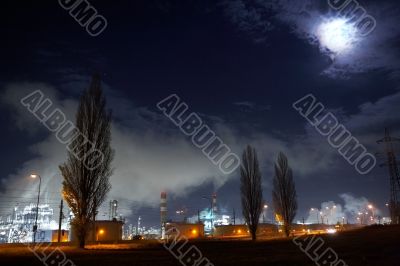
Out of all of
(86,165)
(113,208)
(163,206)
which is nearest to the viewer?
(86,165)

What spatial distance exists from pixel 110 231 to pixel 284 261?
4937cm

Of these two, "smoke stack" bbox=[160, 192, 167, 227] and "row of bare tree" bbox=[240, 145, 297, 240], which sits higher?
"smoke stack" bbox=[160, 192, 167, 227]

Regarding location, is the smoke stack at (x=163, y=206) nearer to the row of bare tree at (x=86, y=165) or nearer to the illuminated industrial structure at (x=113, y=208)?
the illuminated industrial structure at (x=113, y=208)

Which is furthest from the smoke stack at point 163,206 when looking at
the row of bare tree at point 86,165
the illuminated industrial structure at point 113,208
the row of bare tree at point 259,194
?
the row of bare tree at point 86,165

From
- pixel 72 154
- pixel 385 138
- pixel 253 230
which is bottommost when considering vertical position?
pixel 253 230

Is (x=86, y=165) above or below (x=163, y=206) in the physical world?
below

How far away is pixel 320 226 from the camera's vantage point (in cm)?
13762

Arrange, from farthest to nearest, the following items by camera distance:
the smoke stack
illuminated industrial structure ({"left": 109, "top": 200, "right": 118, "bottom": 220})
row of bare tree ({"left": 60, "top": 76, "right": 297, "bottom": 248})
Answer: the smoke stack < illuminated industrial structure ({"left": 109, "top": 200, "right": 118, "bottom": 220}) < row of bare tree ({"left": 60, "top": 76, "right": 297, "bottom": 248})

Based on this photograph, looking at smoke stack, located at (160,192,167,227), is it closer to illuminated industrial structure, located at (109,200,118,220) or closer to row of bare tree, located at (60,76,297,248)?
illuminated industrial structure, located at (109,200,118,220)

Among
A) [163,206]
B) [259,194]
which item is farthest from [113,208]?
[259,194]

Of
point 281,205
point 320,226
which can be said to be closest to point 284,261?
point 281,205

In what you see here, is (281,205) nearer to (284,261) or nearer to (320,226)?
(284,261)

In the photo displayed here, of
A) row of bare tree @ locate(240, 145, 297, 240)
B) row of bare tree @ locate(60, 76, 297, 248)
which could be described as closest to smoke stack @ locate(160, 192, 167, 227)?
row of bare tree @ locate(240, 145, 297, 240)

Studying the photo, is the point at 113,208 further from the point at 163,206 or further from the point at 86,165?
the point at 86,165
